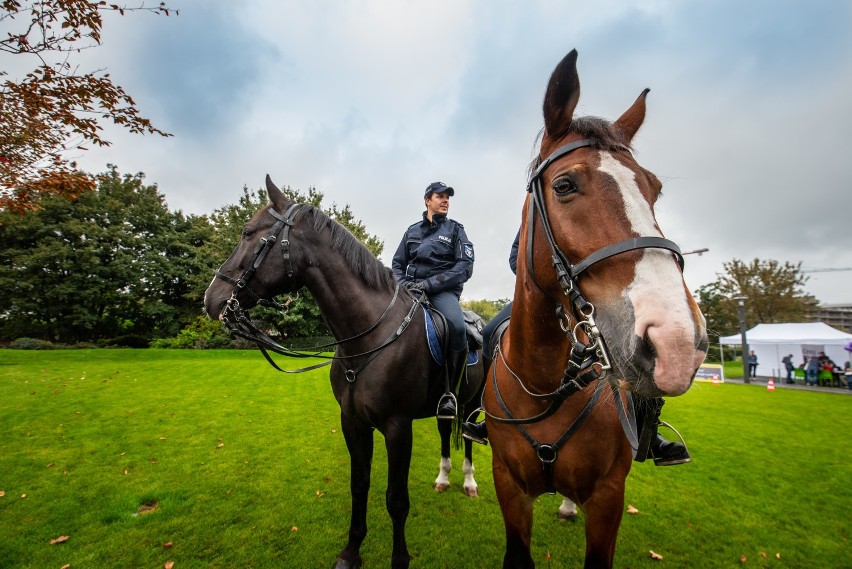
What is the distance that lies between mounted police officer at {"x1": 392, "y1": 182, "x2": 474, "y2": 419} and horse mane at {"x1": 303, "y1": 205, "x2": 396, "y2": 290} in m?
0.60

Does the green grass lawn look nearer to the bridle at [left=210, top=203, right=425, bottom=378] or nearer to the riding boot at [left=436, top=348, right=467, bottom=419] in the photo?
the riding boot at [left=436, top=348, right=467, bottom=419]

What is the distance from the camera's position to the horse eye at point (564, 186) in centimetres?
152

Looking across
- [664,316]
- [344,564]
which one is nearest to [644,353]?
[664,316]

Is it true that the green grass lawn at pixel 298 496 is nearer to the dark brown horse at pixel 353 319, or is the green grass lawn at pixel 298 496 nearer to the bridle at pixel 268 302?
the dark brown horse at pixel 353 319

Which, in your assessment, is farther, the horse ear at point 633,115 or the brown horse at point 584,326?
the horse ear at point 633,115

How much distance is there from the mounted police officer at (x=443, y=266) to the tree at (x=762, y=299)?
42.4 metres

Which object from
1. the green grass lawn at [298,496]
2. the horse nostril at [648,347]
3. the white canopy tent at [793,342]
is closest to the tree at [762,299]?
the white canopy tent at [793,342]

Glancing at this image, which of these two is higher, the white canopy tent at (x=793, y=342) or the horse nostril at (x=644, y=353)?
the white canopy tent at (x=793, y=342)

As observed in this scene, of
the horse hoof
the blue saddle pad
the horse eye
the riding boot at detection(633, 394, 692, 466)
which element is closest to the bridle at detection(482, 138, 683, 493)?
the horse eye

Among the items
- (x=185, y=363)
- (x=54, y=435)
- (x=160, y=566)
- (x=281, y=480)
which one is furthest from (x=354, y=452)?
(x=185, y=363)

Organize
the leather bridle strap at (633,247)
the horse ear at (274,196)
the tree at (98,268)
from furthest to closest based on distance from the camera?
1. the tree at (98,268)
2. the horse ear at (274,196)
3. the leather bridle strap at (633,247)

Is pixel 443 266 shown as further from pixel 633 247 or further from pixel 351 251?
pixel 633 247

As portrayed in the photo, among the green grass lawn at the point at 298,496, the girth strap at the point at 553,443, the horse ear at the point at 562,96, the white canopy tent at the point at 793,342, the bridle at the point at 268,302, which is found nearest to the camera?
the horse ear at the point at 562,96

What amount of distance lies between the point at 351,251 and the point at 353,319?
0.70 metres
